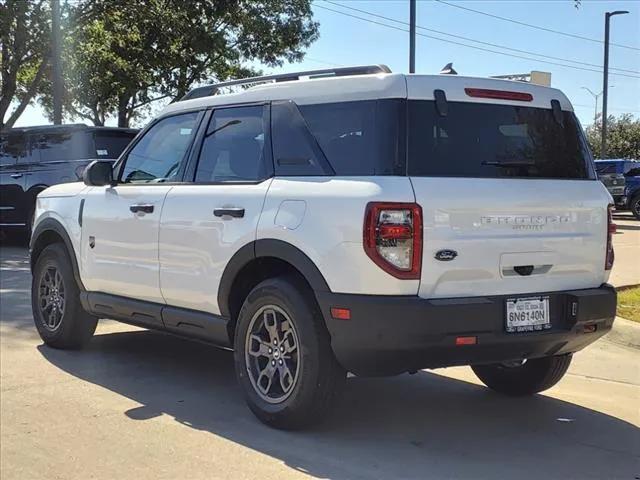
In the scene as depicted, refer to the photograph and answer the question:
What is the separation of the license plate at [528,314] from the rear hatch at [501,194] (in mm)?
70

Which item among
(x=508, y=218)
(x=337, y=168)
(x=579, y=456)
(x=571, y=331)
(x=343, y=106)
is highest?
(x=343, y=106)

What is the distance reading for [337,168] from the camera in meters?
4.08

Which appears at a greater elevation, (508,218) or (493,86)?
(493,86)

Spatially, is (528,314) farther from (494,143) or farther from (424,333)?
(494,143)

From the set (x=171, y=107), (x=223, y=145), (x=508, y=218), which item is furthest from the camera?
(x=171, y=107)

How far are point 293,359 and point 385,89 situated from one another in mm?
1575

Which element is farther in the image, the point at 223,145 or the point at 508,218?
the point at 223,145

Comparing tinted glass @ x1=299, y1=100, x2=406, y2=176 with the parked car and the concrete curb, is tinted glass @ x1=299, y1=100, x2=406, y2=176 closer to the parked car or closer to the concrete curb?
the concrete curb

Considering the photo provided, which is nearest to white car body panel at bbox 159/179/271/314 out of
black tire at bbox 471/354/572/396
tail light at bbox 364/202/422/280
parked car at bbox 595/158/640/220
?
tail light at bbox 364/202/422/280

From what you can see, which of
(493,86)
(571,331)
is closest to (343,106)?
(493,86)

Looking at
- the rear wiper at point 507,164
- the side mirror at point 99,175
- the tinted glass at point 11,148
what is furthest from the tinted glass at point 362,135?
the tinted glass at point 11,148

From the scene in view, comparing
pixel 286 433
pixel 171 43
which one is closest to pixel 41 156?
pixel 286 433

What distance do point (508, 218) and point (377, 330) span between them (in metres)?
0.94

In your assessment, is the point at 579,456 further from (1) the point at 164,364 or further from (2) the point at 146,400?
(1) the point at 164,364
